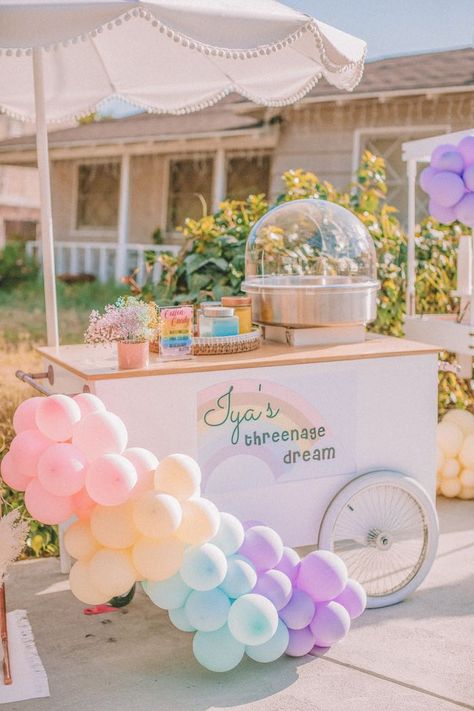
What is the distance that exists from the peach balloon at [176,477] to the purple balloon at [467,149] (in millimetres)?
2425

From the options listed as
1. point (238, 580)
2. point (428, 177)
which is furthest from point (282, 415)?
point (428, 177)

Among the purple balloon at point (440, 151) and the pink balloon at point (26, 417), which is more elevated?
the purple balloon at point (440, 151)

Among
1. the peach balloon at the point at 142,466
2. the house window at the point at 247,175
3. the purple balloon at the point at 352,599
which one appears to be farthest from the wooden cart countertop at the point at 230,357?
the house window at the point at 247,175

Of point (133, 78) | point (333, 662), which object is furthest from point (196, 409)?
point (133, 78)

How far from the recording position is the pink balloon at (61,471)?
2.77m

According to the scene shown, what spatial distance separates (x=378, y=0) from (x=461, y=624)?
1112 centimetres

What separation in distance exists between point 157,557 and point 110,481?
0.29 m

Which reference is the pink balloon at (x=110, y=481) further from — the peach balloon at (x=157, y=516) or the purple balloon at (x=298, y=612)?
the purple balloon at (x=298, y=612)

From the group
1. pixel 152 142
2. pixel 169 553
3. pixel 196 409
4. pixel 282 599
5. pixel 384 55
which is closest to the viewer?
pixel 169 553

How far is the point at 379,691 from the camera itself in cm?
292

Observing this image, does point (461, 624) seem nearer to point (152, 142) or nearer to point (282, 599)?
point (282, 599)

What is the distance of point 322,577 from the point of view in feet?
10.1

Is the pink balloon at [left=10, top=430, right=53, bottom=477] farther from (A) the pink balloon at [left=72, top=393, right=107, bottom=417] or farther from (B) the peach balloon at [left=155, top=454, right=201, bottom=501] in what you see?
(B) the peach balloon at [left=155, top=454, right=201, bottom=501]

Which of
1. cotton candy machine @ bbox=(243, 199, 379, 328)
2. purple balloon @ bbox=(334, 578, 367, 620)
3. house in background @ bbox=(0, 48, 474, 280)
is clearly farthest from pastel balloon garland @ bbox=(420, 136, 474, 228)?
house in background @ bbox=(0, 48, 474, 280)
